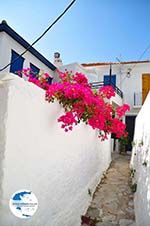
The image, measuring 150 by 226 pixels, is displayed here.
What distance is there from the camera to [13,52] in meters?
10.2

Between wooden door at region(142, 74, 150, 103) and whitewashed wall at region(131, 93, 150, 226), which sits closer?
whitewashed wall at region(131, 93, 150, 226)

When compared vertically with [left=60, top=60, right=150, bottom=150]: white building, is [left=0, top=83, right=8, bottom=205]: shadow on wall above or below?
below

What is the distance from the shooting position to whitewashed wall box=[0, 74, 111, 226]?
285 cm

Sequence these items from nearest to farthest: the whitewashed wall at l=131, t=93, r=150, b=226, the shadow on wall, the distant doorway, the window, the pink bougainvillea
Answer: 1. the shadow on wall
2. the pink bougainvillea
3. the whitewashed wall at l=131, t=93, r=150, b=226
4. the window
5. the distant doorway

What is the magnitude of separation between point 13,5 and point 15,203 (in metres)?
3.55

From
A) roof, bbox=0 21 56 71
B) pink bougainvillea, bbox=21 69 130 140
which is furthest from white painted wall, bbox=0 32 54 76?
pink bougainvillea, bbox=21 69 130 140

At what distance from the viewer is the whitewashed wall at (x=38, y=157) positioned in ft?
9.36

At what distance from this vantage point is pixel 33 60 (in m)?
11.8

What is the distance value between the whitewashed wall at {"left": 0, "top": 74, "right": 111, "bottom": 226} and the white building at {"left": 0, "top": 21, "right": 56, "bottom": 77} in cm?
542

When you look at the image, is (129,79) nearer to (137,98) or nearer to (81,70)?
(137,98)

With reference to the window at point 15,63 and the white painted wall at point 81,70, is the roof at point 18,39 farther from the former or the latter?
the white painted wall at point 81,70

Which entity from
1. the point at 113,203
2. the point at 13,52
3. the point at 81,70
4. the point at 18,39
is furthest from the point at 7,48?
the point at 113,203

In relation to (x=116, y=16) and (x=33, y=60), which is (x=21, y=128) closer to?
(x=116, y=16)

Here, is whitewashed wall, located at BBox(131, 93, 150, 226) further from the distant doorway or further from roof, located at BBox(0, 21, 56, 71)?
the distant doorway
